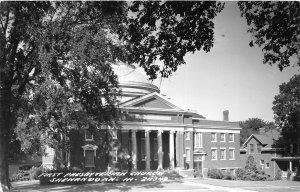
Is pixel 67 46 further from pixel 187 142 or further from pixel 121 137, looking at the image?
pixel 187 142

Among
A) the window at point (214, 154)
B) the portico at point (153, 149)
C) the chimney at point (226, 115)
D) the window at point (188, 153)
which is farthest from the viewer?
the chimney at point (226, 115)

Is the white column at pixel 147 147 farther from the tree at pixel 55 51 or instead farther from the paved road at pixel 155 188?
the tree at pixel 55 51

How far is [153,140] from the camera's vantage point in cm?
5359

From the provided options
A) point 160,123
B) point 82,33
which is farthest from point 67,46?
point 160,123

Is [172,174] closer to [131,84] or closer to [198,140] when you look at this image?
[198,140]

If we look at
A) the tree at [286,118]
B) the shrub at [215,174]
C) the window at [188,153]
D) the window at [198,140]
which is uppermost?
the tree at [286,118]

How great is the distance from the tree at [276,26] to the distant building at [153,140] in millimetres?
30990

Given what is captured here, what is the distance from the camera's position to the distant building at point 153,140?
4744 centimetres

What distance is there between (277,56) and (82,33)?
43.6ft

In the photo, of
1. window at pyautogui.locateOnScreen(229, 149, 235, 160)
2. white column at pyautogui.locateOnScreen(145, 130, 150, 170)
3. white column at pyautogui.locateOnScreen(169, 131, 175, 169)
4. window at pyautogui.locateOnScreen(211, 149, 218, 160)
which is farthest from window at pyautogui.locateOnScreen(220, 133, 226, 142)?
white column at pyautogui.locateOnScreen(145, 130, 150, 170)

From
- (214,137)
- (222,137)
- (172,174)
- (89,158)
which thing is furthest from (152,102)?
(222,137)

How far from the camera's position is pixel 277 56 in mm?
12758

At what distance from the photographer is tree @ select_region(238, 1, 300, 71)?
38.3 feet

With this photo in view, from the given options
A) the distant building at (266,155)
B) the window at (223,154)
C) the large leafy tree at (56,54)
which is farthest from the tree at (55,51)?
the distant building at (266,155)
